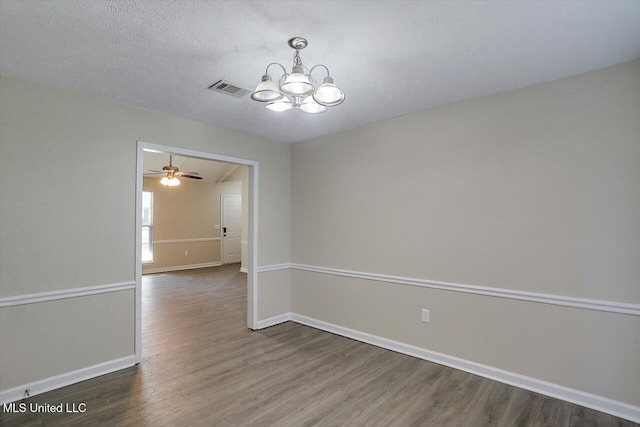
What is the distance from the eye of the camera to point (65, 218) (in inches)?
110

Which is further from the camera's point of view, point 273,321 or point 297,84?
point 273,321

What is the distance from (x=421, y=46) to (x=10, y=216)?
3.34 m

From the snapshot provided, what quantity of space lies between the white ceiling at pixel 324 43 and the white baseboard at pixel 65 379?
246 centimetres

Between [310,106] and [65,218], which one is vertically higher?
[310,106]

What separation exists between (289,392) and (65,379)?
1923 mm

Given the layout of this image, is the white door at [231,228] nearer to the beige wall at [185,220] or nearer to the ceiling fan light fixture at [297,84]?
the beige wall at [185,220]

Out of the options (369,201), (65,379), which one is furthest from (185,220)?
(369,201)

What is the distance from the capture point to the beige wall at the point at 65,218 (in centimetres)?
A: 254

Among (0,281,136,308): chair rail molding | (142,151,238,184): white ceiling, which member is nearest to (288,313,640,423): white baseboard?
(0,281,136,308): chair rail molding

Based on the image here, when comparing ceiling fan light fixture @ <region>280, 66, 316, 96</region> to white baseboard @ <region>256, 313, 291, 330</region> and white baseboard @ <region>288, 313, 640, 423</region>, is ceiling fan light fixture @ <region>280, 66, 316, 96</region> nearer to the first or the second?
white baseboard @ <region>288, 313, 640, 423</region>

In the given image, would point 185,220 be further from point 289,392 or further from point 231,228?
point 289,392

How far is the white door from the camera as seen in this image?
→ 33.0 feet

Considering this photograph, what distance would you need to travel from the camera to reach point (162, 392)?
2.63 meters

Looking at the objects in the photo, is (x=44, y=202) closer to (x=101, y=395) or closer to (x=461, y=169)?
(x=101, y=395)
